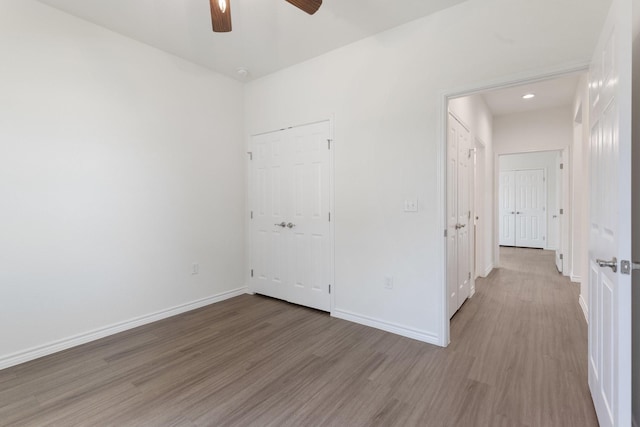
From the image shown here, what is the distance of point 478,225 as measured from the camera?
4578 millimetres

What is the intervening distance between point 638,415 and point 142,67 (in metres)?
4.31

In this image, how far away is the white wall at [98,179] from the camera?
231 cm

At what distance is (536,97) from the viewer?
4488 mm

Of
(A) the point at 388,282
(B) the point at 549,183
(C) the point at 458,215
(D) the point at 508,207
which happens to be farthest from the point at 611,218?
(D) the point at 508,207

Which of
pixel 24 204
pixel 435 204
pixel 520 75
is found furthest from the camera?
pixel 435 204

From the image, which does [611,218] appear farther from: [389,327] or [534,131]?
[534,131]

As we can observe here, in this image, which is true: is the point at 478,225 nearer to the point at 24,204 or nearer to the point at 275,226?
the point at 275,226

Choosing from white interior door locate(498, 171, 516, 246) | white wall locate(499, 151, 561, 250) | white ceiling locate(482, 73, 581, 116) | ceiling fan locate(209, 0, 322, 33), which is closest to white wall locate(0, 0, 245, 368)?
ceiling fan locate(209, 0, 322, 33)

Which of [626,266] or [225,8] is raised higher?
[225,8]

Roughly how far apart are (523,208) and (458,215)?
18.9ft

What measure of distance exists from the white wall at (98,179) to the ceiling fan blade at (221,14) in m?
1.46

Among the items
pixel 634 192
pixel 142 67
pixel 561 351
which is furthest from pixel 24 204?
pixel 561 351

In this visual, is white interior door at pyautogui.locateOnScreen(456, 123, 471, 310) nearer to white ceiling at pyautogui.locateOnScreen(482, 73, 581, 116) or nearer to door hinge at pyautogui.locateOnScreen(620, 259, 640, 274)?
white ceiling at pyautogui.locateOnScreen(482, 73, 581, 116)

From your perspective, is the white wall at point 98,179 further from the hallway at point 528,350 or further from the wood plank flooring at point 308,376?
the hallway at point 528,350
